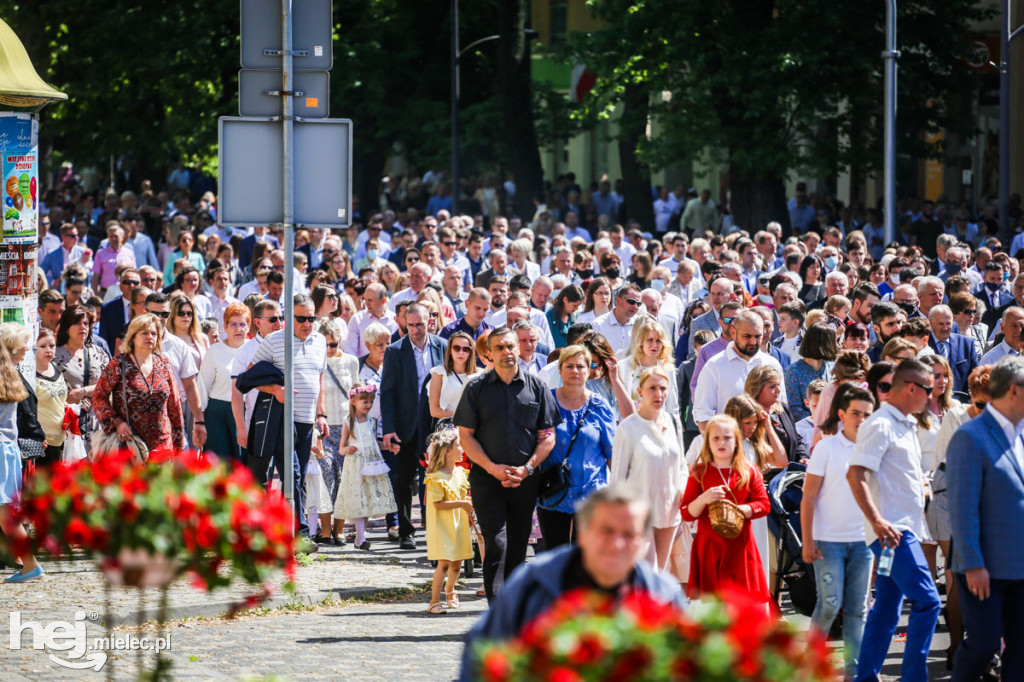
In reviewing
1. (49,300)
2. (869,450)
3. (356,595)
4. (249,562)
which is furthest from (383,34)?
(249,562)

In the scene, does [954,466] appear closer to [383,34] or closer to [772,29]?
[772,29]

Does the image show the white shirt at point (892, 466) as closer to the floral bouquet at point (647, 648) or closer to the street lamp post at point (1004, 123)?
the floral bouquet at point (647, 648)

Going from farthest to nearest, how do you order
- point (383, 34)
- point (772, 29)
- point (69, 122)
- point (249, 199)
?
point (69, 122) → point (383, 34) → point (772, 29) → point (249, 199)

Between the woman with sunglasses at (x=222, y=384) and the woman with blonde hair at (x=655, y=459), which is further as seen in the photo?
the woman with sunglasses at (x=222, y=384)

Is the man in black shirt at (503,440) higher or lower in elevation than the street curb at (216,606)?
higher

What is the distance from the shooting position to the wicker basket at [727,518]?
29.1 feet

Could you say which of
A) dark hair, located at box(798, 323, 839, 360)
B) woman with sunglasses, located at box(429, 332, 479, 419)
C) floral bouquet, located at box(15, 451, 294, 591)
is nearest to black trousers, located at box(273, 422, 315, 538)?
woman with sunglasses, located at box(429, 332, 479, 419)

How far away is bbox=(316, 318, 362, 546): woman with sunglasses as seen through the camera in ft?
44.2

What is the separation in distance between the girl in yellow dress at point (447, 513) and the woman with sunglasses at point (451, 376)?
104 cm

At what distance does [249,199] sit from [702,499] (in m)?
3.74

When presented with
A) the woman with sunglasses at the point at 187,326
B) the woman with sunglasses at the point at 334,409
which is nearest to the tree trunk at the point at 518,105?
the woman with sunglasses at the point at 187,326

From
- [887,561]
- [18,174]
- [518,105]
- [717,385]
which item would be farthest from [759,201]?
[887,561]

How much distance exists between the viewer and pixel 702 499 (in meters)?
8.95

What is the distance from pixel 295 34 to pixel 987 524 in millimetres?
5652
